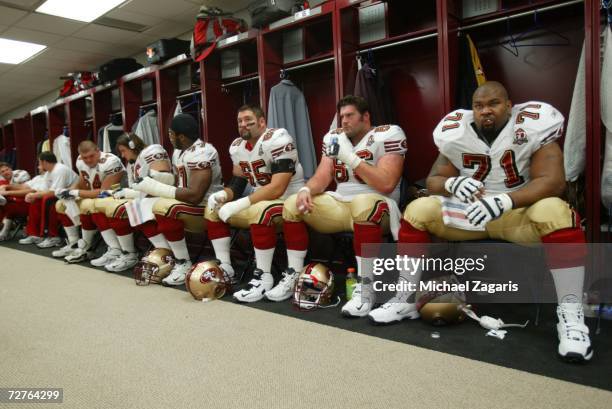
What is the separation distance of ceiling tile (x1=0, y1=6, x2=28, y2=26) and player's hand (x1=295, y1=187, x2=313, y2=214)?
3.44m

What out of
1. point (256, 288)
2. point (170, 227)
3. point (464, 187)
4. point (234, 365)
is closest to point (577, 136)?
point (464, 187)

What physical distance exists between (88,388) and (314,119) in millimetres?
2579

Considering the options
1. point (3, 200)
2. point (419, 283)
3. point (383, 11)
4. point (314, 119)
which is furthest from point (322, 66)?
point (3, 200)

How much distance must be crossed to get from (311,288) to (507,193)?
96cm

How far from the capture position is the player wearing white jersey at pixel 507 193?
1.62 meters

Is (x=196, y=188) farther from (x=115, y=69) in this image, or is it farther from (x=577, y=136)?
(x=115, y=69)

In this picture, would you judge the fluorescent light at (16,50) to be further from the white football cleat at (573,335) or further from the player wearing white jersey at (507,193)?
the white football cleat at (573,335)

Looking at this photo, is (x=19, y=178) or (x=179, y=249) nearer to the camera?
(x=179, y=249)

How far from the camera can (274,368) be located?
1568 millimetres

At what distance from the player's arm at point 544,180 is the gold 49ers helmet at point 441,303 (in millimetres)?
419

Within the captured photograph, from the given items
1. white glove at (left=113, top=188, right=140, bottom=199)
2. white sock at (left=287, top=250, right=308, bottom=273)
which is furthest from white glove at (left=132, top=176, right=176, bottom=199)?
white sock at (left=287, top=250, right=308, bottom=273)

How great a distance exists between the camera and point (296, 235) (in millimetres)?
2391

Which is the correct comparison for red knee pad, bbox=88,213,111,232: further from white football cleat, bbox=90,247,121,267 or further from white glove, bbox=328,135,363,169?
white glove, bbox=328,135,363,169

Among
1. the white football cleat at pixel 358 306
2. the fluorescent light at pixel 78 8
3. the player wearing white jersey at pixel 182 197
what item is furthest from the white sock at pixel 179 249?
the fluorescent light at pixel 78 8
